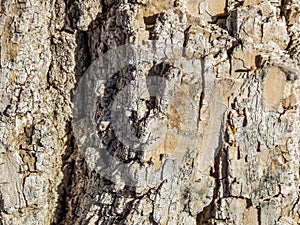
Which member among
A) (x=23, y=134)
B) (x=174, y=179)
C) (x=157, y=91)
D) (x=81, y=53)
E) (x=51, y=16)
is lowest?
(x=174, y=179)

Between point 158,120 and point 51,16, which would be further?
point 51,16

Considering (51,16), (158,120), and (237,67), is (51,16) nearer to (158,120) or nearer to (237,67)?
(158,120)

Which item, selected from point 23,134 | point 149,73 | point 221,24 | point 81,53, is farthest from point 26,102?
point 221,24

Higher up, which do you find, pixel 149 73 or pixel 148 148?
pixel 149 73

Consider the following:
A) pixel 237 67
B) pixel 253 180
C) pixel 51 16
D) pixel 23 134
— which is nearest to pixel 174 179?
pixel 253 180

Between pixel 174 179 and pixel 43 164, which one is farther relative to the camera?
pixel 43 164

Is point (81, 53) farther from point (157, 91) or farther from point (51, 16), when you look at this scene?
point (157, 91)
